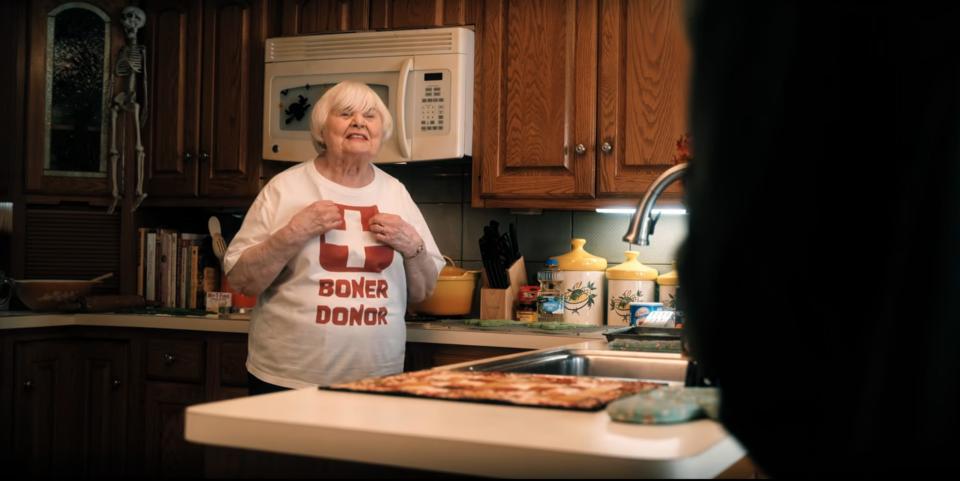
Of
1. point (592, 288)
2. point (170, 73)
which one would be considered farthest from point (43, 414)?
point (592, 288)

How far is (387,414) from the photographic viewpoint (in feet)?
3.65

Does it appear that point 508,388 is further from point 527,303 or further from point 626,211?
point 626,211

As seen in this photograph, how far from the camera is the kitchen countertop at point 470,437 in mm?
909

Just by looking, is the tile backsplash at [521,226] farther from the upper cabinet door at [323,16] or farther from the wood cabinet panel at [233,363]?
the wood cabinet panel at [233,363]

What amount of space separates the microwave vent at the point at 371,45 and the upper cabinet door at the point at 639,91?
1.54 ft

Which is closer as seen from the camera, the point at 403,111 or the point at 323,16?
the point at 403,111

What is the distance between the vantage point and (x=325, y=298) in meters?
2.46

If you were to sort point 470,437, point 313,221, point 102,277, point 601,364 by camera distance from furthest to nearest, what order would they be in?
1. point 102,277
2. point 313,221
3. point 601,364
4. point 470,437

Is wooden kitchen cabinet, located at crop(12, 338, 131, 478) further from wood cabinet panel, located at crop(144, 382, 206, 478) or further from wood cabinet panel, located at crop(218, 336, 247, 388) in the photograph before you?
wood cabinet panel, located at crop(218, 336, 247, 388)

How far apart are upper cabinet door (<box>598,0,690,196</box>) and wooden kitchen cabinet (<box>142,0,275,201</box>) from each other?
1236 mm

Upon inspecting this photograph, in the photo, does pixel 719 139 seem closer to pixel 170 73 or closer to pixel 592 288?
pixel 592 288

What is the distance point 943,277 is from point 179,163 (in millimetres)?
3318

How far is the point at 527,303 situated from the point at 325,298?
93 centimetres

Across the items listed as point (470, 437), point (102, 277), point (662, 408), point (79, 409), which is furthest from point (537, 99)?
point (470, 437)
